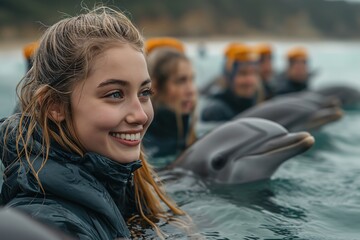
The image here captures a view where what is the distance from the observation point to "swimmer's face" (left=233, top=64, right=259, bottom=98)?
404 inches

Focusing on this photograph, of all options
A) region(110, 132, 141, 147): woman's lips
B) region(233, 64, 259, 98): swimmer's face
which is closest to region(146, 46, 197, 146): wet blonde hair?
region(233, 64, 259, 98): swimmer's face

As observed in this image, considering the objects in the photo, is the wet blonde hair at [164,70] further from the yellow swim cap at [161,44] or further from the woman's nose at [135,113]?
the woman's nose at [135,113]

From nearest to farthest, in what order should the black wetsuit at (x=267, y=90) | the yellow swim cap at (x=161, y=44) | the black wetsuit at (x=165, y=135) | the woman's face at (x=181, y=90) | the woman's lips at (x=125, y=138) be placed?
the woman's lips at (x=125, y=138) → the woman's face at (x=181, y=90) → the black wetsuit at (x=165, y=135) → the yellow swim cap at (x=161, y=44) → the black wetsuit at (x=267, y=90)

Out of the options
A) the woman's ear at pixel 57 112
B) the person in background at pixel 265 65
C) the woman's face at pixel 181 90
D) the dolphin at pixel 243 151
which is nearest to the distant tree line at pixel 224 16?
the person in background at pixel 265 65

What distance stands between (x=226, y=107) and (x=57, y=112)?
7073 millimetres

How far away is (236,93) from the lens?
1027 centimetres

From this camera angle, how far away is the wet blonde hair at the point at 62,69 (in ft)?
10.9

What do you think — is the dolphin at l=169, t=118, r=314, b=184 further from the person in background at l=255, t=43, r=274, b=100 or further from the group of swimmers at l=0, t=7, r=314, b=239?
the person in background at l=255, t=43, r=274, b=100

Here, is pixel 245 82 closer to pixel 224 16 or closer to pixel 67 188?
pixel 67 188

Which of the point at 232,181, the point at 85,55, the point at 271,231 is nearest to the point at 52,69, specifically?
the point at 85,55

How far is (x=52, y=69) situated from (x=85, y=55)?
23cm

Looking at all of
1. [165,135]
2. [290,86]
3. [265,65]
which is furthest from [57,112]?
[265,65]

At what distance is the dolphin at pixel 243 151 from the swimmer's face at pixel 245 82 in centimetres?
428

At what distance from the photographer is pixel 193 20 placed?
89.0 meters
